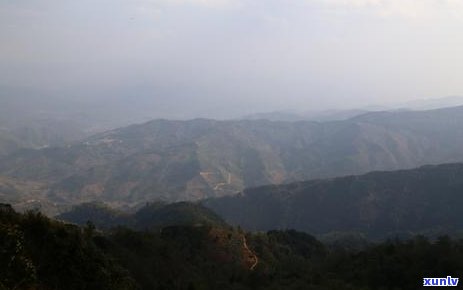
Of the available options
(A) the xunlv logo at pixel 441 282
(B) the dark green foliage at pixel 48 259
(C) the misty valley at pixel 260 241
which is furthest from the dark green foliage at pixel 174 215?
(B) the dark green foliage at pixel 48 259

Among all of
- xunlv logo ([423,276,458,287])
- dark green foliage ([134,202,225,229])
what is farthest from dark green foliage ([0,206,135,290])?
dark green foliage ([134,202,225,229])

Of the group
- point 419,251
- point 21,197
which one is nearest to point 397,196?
point 419,251

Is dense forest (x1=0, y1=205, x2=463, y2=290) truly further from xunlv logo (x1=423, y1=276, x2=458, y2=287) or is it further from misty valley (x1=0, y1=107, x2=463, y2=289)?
xunlv logo (x1=423, y1=276, x2=458, y2=287)

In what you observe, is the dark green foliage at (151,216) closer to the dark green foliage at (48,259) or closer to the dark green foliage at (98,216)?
the dark green foliage at (98,216)

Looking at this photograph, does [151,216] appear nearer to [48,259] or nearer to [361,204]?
[361,204]

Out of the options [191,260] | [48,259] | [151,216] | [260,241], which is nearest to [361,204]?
[151,216]
